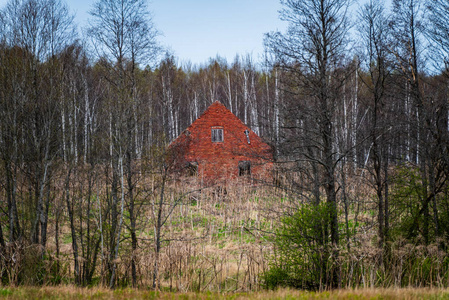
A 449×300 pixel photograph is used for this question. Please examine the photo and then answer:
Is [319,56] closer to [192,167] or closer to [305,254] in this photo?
[305,254]

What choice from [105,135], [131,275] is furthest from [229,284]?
[105,135]

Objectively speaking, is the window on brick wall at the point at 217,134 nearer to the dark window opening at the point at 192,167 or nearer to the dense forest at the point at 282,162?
the dark window opening at the point at 192,167

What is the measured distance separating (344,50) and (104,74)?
22.1ft

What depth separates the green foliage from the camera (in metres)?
7.73

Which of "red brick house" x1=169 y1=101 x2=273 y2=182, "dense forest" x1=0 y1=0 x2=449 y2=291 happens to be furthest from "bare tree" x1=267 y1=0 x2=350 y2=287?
"red brick house" x1=169 y1=101 x2=273 y2=182

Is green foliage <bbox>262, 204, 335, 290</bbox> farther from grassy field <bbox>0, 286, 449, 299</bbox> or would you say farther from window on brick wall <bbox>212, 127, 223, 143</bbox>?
window on brick wall <bbox>212, 127, 223, 143</bbox>

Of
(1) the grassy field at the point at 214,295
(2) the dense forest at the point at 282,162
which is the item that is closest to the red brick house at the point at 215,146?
(2) the dense forest at the point at 282,162

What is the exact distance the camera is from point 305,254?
7.89 metres

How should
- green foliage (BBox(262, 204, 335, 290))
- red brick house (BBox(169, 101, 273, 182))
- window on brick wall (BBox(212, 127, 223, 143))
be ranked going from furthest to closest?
window on brick wall (BBox(212, 127, 223, 143)), red brick house (BBox(169, 101, 273, 182)), green foliage (BBox(262, 204, 335, 290))

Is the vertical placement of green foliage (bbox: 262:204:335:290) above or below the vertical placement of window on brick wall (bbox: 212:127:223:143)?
below

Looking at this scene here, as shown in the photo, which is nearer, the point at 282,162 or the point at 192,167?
the point at 282,162

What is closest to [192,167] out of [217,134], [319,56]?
[217,134]

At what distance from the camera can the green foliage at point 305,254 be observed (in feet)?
25.4

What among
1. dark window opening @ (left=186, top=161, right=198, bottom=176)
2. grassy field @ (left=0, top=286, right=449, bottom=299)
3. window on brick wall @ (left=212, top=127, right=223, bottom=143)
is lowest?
grassy field @ (left=0, top=286, right=449, bottom=299)
